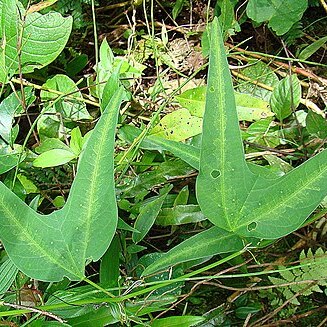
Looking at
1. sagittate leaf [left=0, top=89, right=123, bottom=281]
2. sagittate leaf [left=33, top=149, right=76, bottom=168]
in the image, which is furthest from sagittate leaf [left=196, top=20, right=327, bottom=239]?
sagittate leaf [left=33, top=149, right=76, bottom=168]

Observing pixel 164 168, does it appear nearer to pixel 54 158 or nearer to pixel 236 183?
pixel 54 158

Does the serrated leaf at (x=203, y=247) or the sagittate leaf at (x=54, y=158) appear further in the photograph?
the sagittate leaf at (x=54, y=158)

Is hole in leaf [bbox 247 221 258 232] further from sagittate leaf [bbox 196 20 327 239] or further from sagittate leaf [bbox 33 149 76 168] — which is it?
sagittate leaf [bbox 33 149 76 168]

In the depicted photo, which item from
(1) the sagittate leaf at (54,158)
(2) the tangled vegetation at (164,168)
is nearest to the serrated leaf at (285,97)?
(2) the tangled vegetation at (164,168)

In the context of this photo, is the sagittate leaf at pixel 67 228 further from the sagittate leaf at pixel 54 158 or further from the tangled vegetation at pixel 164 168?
the sagittate leaf at pixel 54 158

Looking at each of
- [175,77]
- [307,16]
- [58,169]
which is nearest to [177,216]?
[58,169]

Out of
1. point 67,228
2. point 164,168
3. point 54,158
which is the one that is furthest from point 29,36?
point 67,228
